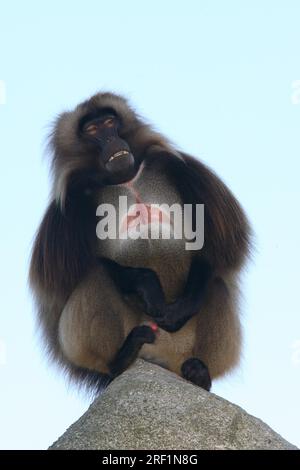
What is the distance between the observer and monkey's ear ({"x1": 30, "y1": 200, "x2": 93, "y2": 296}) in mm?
8609

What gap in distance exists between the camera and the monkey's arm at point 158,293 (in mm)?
8375

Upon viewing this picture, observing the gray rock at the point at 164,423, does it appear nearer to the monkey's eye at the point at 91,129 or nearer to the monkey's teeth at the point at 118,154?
the monkey's teeth at the point at 118,154

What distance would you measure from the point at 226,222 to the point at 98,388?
1.66 m

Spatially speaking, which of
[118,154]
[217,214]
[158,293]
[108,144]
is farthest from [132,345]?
[108,144]

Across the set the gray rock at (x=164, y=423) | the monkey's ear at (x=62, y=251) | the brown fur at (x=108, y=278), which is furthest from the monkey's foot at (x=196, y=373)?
the monkey's ear at (x=62, y=251)

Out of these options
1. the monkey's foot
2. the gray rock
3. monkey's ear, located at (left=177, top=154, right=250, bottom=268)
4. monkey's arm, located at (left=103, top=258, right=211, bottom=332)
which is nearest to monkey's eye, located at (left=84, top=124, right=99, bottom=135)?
monkey's ear, located at (left=177, top=154, right=250, bottom=268)

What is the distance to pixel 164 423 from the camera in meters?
6.75

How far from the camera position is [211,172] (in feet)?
29.6

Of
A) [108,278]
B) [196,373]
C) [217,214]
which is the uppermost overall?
[217,214]

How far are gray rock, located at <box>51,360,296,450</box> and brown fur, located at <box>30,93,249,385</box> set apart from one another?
1.15 m

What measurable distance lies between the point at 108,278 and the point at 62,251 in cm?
43

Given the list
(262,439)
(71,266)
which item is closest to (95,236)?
(71,266)

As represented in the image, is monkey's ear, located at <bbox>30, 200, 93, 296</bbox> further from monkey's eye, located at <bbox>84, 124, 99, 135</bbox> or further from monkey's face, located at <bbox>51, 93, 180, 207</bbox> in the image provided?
monkey's eye, located at <bbox>84, 124, 99, 135</bbox>

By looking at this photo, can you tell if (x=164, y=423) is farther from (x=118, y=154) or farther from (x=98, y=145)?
(x=98, y=145)
